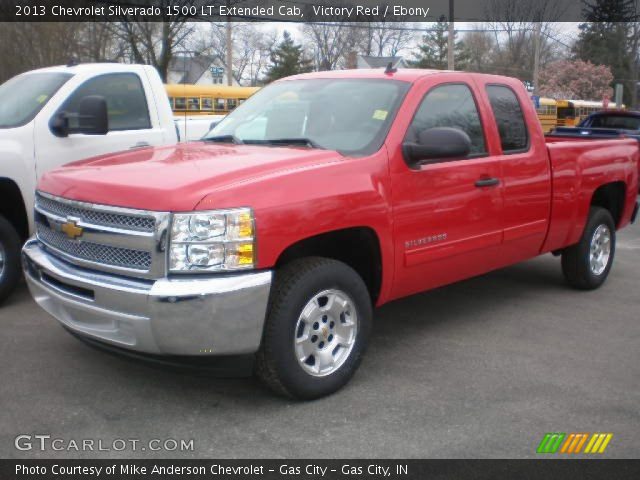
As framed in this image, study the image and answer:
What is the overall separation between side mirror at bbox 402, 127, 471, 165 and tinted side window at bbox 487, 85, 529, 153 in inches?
42.9

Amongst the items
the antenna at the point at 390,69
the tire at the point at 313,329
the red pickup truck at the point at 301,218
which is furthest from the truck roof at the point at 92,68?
the tire at the point at 313,329

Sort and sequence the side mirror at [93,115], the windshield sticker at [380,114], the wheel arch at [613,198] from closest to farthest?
the windshield sticker at [380,114] < the side mirror at [93,115] < the wheel arch at [613,198]

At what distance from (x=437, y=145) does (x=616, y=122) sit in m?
11.6

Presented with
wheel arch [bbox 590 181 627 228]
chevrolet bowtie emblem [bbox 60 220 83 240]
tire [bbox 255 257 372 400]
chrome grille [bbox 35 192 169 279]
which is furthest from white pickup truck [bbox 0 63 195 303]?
wheel arch [bbox 590 181 627 228]

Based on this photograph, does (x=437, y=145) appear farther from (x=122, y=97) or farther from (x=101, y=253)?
(x=122, y=97)

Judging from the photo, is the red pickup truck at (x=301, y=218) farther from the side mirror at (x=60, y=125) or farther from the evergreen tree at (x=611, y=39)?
the evergreen tree at (x=611, y=39)

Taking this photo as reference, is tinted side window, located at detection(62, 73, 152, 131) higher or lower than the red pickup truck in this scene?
higher

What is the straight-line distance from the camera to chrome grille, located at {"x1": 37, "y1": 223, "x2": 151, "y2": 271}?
3582 millimetres

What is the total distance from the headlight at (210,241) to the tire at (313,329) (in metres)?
0.38

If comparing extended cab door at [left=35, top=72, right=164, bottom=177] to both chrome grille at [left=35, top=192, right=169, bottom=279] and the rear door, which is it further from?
the rear door

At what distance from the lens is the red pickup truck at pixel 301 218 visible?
3500 mm

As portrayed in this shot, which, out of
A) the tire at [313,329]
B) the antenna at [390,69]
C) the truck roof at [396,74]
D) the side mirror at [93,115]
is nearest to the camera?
the tire at [313,329]

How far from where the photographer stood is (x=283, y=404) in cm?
397
